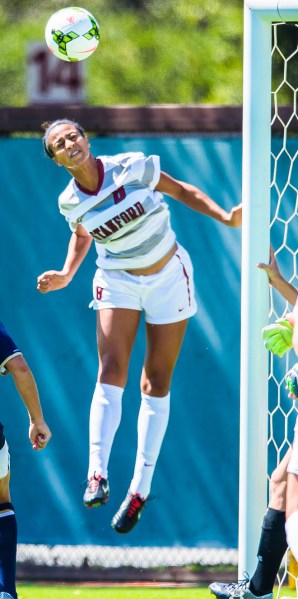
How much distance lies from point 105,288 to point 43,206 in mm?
1511

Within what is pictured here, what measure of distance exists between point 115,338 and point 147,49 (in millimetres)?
12873

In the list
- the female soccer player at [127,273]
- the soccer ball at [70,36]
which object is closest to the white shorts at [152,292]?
the female soccer player at [127,273]

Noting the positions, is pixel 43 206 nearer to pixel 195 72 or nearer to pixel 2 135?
pixel 2 135

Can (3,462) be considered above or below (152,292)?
below

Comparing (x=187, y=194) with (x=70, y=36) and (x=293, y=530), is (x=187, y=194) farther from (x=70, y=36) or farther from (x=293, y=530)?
(x=293, y=530)

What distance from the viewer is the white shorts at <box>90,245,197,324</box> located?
616 cm

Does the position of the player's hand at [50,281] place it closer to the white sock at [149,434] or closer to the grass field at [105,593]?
the white sock at [149,434]

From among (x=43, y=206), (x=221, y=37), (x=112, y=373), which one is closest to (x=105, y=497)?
(x=112, y=373)

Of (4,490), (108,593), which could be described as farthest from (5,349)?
(108,593)

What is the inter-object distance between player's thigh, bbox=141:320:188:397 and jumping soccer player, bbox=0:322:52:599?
2.99 feet

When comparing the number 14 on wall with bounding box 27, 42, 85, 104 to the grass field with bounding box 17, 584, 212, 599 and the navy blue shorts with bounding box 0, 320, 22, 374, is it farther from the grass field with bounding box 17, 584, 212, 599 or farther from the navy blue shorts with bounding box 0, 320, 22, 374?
the navy blue shorts with bounding box 0, 320, 22, 374

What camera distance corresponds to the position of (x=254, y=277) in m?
5.61

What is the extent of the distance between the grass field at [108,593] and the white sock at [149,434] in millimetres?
955

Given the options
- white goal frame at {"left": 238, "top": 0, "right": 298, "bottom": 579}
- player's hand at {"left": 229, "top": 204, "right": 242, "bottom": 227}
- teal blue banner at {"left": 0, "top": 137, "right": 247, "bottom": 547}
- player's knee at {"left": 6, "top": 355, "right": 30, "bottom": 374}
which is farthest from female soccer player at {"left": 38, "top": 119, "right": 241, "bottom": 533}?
teal blue banner at {"left": 0, "top": 137, "right": 247, "bottom": 547}
